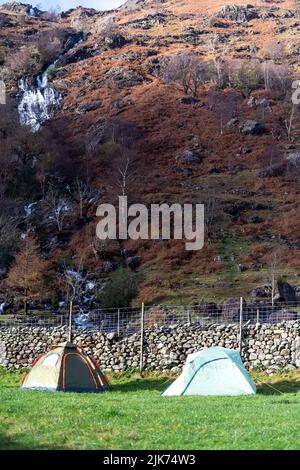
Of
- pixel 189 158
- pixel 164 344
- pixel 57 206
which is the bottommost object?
pixel 164 344

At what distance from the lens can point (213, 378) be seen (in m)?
18.0

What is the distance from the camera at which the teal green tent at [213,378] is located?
58.2ft

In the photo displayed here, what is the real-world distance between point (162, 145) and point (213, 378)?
54.2 meters

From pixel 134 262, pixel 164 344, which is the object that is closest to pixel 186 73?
pixel 134 262

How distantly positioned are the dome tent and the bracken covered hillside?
1959 cm

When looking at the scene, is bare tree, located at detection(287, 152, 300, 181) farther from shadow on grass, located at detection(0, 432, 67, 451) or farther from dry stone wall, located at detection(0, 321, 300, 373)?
shadow on grass, located at detection(0, 432, 67, 451)

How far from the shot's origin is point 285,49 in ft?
348

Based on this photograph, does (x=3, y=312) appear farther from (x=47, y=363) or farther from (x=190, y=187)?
(x=190, y=187)

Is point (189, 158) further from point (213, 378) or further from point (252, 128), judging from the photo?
point (213, 378)

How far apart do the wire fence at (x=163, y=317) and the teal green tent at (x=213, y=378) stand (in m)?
4.77

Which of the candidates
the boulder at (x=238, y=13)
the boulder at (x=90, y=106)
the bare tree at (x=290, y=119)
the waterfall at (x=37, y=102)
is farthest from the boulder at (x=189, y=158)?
the boulder at (x=238, y=13)

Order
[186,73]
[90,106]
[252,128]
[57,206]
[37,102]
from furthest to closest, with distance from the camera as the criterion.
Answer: [186,73]
[37,102]
[90,106]
[252,128]
[57,206]

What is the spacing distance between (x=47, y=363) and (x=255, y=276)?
25.3m

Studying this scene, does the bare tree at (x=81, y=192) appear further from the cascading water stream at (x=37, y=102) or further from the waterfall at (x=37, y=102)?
the waterfall at (x=37, y=102)
